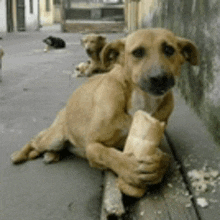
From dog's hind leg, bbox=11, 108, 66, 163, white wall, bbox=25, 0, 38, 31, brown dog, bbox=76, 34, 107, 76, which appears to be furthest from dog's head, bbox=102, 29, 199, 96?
white wall, bbox=25, 0, 38, 31

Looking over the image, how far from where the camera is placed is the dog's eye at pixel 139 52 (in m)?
2.20

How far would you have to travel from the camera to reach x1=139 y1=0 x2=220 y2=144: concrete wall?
2.56m

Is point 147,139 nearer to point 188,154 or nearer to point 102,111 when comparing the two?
point 102,111

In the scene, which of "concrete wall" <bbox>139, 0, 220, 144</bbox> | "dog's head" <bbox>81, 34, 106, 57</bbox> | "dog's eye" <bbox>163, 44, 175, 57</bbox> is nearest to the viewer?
"dog's eye" <bbox>163, 44, 175, 57</bbox>

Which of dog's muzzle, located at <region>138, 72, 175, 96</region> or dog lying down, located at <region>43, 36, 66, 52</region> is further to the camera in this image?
dog lying down, located at <region>43, 36, 66, 52</region>

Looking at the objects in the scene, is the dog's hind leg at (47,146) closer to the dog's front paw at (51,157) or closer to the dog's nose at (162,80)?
the dog's front paw at (51,157)

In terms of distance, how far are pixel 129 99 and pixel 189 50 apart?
22.2 inches

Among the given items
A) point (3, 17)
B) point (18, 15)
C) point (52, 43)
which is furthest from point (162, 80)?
point (18, 15)

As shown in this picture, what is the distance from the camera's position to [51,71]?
742 centimetres

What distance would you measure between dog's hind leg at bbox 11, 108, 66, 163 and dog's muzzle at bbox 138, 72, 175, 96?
870mm

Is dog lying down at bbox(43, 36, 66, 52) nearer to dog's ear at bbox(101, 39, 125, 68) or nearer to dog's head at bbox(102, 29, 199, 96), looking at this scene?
dog's ear at bbox(101, 39, 125, 68)

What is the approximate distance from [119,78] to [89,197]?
2.59 ft

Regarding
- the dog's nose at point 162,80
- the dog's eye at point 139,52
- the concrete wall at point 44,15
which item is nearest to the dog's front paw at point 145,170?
the dog's nose at point 162,80

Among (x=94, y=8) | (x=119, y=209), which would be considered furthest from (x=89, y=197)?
(x=94, y=8)
